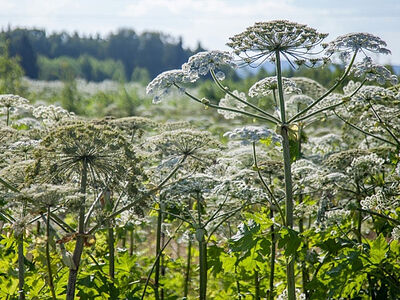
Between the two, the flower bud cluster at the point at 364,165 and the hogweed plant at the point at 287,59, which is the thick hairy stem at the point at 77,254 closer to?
the hogweed plant at the point at 287,59

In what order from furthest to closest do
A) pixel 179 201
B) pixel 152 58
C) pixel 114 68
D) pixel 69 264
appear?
pixel 152 58
pixel 114 68
pixel 179 201
pixel 69 264

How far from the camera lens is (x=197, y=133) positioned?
18.6 feet

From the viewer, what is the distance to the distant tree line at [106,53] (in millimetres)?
137000

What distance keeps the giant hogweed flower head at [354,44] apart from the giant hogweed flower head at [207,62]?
0.98m

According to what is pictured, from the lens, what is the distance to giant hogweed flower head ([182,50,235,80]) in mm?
5191

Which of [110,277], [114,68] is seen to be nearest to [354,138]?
[110,277]

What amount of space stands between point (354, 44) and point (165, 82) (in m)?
1.85

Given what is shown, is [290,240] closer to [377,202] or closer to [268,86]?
[377,202]

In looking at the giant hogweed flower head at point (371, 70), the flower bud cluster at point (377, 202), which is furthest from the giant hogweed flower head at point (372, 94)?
the flower bud cluster at point (377, 202)

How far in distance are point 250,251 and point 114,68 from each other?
466 ft

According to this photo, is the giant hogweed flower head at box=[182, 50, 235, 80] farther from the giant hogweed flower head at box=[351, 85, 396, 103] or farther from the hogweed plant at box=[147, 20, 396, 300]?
the giant hogweed flower head at box=[351, 85, 396, 103]

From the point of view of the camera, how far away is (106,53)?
185125 mm

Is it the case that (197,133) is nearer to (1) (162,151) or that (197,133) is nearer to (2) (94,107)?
(1) (162,151)

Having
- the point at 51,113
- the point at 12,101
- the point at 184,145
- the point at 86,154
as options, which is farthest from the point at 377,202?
the point at 12,101
